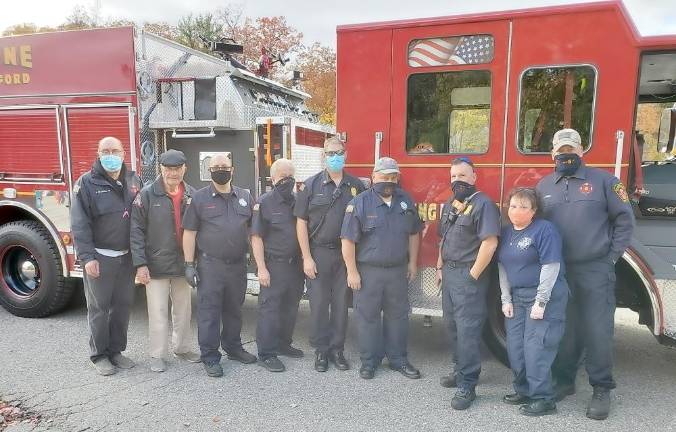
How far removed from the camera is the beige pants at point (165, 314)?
13.3 ft

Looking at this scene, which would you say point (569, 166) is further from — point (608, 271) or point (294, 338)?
→ point (294, 338)

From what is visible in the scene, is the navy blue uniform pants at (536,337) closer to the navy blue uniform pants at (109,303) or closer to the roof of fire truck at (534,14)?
the roof of fire truck at (534,14)

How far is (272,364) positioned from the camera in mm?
4008

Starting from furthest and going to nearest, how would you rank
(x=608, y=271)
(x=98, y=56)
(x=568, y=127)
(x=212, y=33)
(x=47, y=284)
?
(x=212, y=33)
(x=47, y=284)
(x=98, y=56)
(x=568, y=127)
(x=608, y=271)

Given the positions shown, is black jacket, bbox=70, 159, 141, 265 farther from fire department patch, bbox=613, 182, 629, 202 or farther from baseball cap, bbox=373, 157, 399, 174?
fire department patch, bbox=613, 182, 629, 202

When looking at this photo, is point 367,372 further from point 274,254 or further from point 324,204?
point 324,204

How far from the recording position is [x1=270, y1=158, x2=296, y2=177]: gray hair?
3.97m

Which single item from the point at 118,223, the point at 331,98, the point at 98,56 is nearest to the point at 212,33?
the point at 331,98

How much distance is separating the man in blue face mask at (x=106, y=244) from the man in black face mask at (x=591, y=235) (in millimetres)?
3148

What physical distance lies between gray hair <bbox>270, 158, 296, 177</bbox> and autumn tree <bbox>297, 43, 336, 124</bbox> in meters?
12.1

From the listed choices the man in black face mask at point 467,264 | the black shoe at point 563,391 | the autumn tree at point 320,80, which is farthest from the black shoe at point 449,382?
the autumn tree at point 320,80

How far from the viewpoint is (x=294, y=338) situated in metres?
4.76

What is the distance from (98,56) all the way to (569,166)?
4.23 meters

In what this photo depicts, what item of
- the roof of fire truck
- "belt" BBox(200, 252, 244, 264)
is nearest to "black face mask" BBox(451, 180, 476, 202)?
the roof of fire truck
